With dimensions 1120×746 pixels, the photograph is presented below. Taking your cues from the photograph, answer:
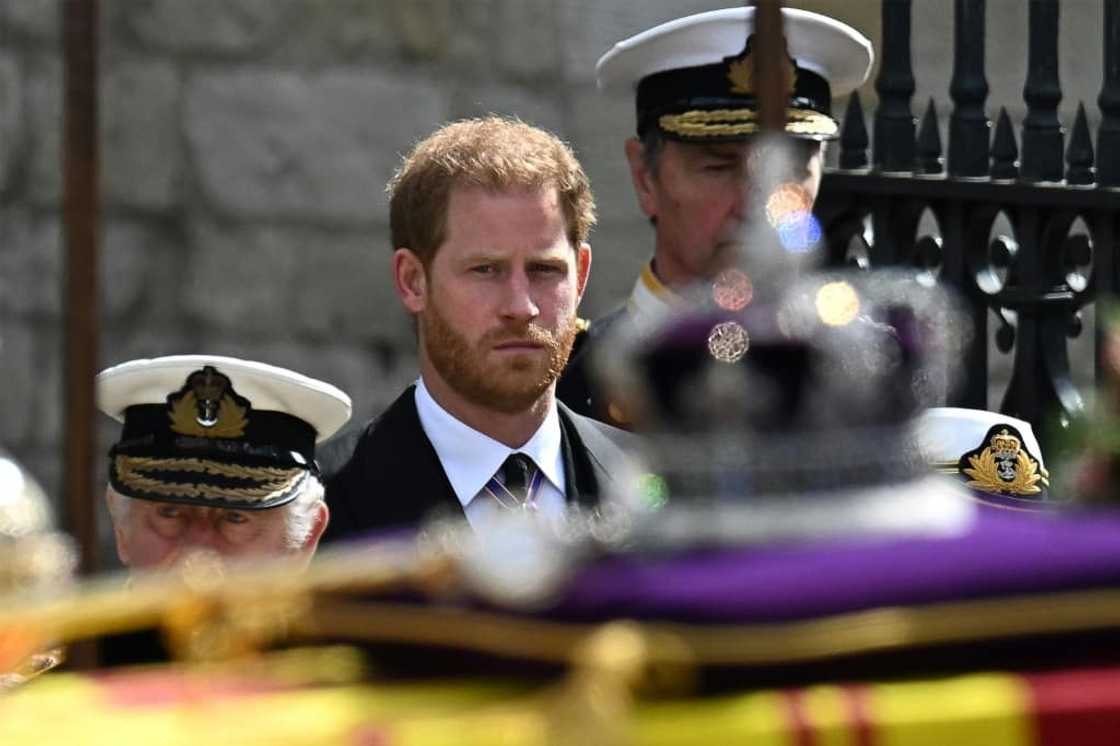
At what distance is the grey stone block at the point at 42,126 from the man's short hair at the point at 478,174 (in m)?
2.23

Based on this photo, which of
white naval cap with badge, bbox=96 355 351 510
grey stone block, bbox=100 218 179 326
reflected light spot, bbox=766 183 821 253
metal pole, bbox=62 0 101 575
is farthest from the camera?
grey stone block, bbox=100 218 179 326

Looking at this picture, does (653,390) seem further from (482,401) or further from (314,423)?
(314,423)

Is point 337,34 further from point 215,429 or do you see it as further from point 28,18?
point 215,429

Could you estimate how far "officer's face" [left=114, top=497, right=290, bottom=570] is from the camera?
11.7 ft

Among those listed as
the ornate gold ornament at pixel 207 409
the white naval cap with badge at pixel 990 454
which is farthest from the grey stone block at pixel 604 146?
the ornate gold ornament at pixel 207 409

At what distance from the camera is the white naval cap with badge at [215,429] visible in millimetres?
3670

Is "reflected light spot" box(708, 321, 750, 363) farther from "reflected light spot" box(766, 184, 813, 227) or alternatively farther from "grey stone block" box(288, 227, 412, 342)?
"grey stone block" box(288, 227, 412, 342)

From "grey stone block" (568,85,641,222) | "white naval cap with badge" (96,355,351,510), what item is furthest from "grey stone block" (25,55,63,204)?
"white naval cap with badge" (96,355,351,510)

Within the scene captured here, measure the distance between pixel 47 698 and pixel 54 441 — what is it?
4.09m

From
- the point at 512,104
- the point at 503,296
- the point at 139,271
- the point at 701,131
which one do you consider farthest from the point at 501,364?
the point at 512,104

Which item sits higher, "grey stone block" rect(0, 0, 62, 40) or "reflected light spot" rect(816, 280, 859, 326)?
"grey stone block" rect(0, 0, 62, 40)

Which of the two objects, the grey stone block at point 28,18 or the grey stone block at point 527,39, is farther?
the grey stone block at point 527,39

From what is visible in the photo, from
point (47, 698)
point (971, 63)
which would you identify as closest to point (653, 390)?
point (47, 698)

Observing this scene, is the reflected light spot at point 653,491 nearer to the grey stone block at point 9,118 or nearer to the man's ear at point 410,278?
the man's ear at point 410,278
